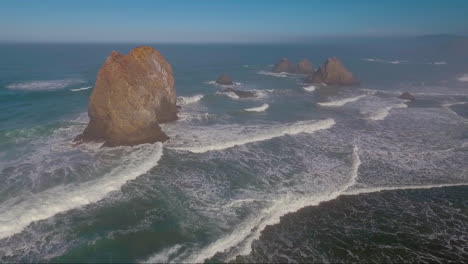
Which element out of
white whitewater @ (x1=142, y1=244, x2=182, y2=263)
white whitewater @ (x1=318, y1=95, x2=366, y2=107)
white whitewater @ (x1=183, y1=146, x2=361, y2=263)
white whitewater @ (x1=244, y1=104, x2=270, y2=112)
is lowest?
white whitewater @ (x1=183, y1=146, x2=361, y2=263)

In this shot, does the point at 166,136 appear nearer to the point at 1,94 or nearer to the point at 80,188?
the point at 80,188

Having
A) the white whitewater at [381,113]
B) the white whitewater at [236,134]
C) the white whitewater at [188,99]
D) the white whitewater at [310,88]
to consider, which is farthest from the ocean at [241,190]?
the white whitewater at [310,88]

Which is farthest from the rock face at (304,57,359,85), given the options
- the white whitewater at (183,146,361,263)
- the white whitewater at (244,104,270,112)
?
the white whitewater at (183,146,361,263)

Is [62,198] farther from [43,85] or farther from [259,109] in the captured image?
[43,85]

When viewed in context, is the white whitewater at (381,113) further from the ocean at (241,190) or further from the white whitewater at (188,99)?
the white whitewater at (188,99)

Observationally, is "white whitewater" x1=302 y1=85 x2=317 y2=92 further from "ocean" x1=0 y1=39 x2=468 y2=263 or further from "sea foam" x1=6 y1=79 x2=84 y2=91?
"sea foam" x1=6 y1=79 x2=84 y2=91

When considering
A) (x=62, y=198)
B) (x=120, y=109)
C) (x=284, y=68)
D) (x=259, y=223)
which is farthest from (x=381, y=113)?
(x=284, y=68)
